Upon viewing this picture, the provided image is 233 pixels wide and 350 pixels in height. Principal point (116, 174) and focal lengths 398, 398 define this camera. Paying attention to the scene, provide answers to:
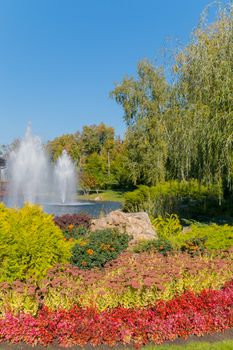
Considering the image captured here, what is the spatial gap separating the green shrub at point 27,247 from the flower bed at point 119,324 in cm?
101

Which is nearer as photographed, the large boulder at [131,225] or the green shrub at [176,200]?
the large boulder at [131,225]

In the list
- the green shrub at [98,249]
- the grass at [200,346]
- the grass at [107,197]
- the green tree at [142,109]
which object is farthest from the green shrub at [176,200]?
the grass at [107,197]

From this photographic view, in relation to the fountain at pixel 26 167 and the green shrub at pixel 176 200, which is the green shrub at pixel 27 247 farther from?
the fountain at pixel 26 167

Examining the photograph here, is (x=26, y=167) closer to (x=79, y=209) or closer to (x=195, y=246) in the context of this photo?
(x=79, y=209)

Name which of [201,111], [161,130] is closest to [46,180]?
[161,130]

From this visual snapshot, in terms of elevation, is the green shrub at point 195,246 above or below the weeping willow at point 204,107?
below

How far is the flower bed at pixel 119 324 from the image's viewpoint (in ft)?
13.1

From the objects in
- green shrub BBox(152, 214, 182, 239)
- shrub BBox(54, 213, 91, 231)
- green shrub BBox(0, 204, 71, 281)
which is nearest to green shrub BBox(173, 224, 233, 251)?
green shrub BBox(152, 214, 182, 239)

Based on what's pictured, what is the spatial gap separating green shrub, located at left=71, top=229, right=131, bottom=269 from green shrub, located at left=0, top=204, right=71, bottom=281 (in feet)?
1.83

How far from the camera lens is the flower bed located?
398 cm

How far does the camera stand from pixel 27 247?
523cm

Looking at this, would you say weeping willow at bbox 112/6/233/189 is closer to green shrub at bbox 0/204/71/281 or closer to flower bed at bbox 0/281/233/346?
green shrub at bbox 0/204/71/281

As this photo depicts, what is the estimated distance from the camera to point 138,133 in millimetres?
31297

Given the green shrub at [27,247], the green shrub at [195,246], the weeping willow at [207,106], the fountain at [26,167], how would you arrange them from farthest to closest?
the fountain at [26,167] → the weeping willow at [207,106] → the green shrub at [195,246] → the green shrub at [27,247]
